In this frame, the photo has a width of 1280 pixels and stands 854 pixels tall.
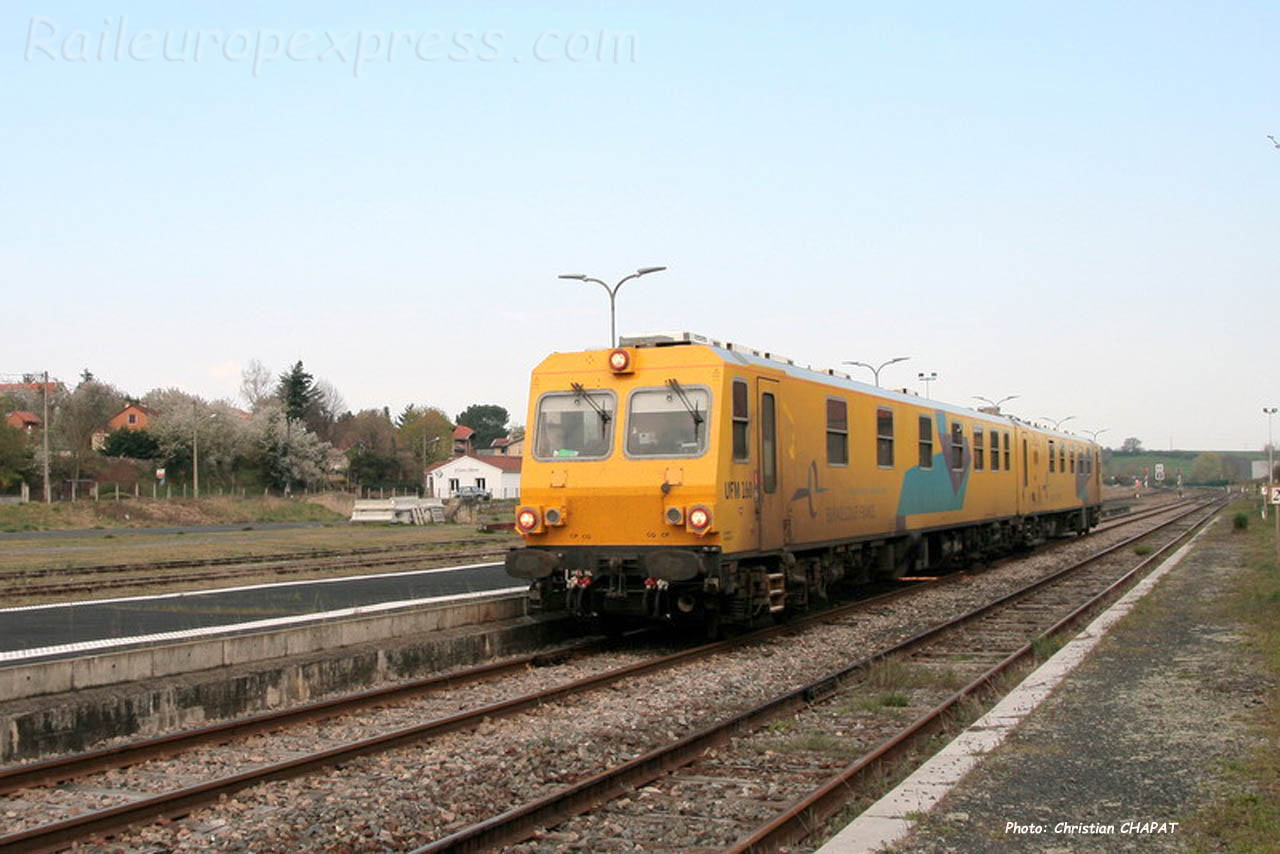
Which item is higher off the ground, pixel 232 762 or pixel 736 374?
pixel 736 374

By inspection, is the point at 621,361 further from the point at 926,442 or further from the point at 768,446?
the point at 926,442

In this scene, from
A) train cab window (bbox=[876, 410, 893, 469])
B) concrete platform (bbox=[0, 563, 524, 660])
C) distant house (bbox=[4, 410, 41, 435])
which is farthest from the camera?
distant house (bbox=[4, 410, 41, 435])

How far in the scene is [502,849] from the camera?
618cm

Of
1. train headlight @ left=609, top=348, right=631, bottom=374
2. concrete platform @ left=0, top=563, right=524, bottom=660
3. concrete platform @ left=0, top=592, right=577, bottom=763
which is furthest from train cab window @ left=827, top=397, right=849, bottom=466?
concrete platform @ left=0, top=563, right=524, bottom=660

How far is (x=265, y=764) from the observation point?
311 inches

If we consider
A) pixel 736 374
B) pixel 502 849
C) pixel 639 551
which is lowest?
pixel 502 849

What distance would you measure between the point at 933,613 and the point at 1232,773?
392 inches

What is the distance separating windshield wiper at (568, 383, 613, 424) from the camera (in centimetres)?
1327

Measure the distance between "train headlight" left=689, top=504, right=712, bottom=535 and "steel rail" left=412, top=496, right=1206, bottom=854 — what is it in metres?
1.97

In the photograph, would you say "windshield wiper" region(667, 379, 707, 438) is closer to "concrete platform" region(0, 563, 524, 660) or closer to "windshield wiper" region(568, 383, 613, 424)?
"windshield wiper" region(568, 383, 613, 424)

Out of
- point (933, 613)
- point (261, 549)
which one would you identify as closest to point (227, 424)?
Answer: point (261, 549)

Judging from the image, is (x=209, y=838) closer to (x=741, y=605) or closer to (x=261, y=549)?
(x=741, y=605)

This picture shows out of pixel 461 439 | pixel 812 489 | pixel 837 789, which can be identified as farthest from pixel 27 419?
pixel 837 789

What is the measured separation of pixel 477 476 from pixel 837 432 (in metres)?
78.4
